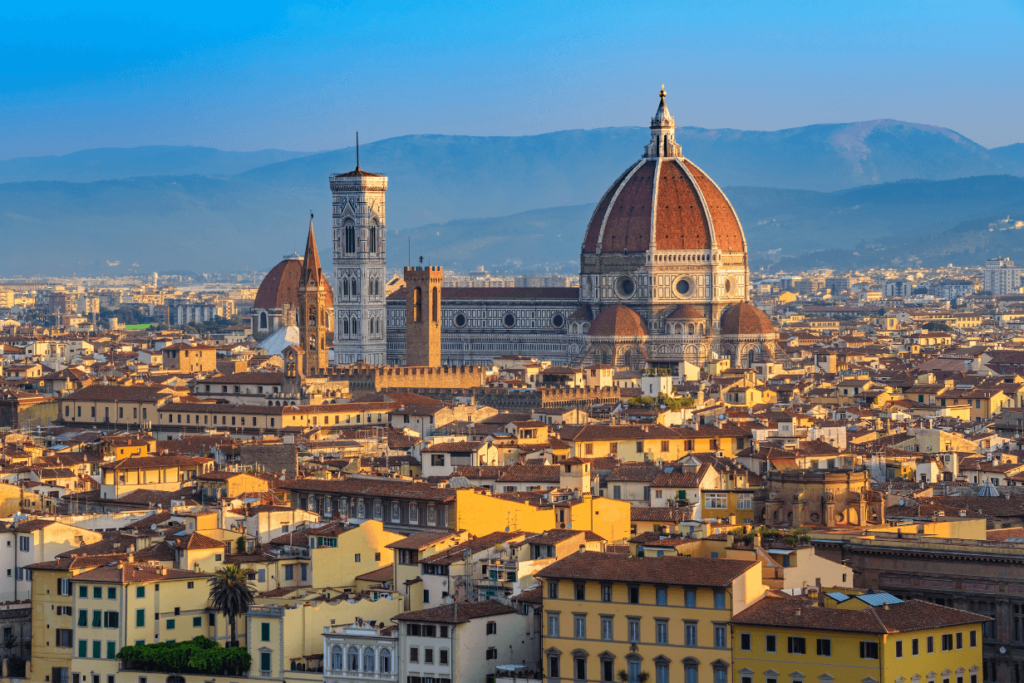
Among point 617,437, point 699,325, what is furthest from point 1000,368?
point 617,437

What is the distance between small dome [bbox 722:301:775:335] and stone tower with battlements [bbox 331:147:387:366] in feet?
71.9

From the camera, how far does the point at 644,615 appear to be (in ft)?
123

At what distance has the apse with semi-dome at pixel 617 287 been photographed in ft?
486

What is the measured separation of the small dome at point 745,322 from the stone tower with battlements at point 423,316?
715 inches

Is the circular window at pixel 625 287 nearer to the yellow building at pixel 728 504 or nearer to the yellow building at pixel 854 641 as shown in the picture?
the yellow building at pixel 728 504

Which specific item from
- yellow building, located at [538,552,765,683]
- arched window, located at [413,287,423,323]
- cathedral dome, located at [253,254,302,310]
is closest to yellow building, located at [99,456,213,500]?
yellow building, located at [538,552,765,683]

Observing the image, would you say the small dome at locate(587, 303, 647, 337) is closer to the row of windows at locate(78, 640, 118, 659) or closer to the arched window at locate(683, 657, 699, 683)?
the row of windows at locate(78, 640, 118, 659)

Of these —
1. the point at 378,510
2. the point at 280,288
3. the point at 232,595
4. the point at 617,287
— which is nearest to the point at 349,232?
the point at 617,287

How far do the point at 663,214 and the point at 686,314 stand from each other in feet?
26.2

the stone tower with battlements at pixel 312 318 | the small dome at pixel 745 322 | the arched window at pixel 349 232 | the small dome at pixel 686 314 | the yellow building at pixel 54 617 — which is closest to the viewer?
the yellow building at pixel 54 617

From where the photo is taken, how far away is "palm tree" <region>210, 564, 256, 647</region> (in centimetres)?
4234

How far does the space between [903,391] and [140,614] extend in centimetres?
6519

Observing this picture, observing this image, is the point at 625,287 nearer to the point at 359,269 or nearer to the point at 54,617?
the point at 359,269

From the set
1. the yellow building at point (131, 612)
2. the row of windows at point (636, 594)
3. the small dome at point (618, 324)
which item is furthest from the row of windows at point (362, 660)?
the small dome at point (618, 324)
